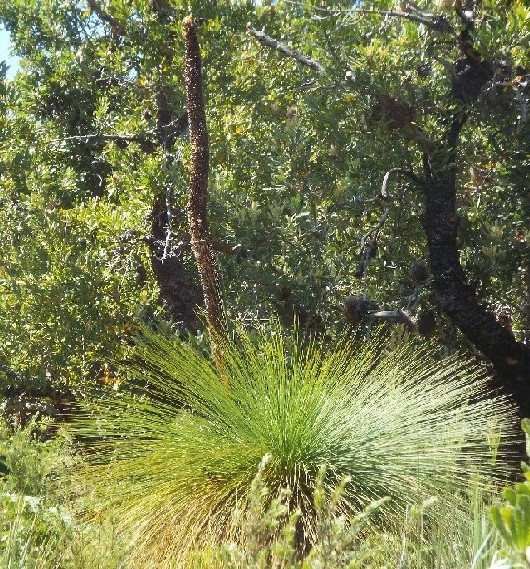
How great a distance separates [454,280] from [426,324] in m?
0.48

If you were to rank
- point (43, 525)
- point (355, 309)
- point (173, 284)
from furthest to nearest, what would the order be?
point (173, 284)
point (355, 309)
point (43, 525)

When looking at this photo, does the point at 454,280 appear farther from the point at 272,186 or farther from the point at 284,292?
the point at 272,186

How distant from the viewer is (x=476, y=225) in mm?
6016

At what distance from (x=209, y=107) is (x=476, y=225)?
2388 mm

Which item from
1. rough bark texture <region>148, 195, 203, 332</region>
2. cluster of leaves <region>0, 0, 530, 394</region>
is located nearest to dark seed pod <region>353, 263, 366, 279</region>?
cluster of leaves <region>0, 0, 530, 394</region>

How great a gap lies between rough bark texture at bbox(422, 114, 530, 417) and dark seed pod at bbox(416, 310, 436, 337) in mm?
350

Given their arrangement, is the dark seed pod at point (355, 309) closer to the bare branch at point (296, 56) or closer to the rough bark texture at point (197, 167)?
the rough bark texture at point (197, 167)

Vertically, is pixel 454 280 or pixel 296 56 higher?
pixel 296 56

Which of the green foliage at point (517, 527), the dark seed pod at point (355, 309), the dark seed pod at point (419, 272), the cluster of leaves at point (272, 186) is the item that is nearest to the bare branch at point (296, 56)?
the cluster of leaves at point (272, 186)

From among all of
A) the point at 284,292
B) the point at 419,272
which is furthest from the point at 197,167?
the point at 419,272

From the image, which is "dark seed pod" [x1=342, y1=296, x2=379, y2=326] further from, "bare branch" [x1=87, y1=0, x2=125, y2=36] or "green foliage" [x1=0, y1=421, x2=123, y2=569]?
"bare branch" [x1=87, y1=0, x2=125, y2=36]

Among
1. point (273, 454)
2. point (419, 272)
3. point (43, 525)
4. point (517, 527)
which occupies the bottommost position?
point (43, 525)

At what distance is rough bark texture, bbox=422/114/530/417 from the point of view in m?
5.53

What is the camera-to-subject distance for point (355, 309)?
5418 mm
